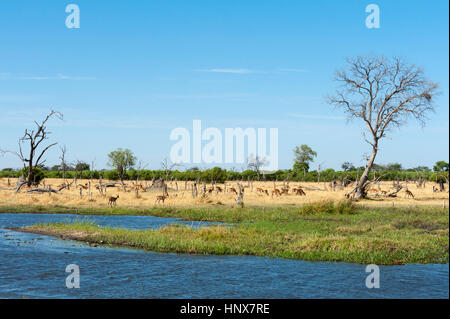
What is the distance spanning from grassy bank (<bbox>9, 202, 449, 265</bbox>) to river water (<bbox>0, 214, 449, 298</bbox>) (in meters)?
0.76

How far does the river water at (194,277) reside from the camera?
1334cm

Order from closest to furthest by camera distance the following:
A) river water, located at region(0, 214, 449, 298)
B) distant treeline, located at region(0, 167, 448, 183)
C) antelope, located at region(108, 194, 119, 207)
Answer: river water, located at region(0, 214, 449, 298) → antelope, located at region(108, 194, 119, 207) → distant treeline, located at region(0, 167, 448, 183)

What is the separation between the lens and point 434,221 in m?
24.7

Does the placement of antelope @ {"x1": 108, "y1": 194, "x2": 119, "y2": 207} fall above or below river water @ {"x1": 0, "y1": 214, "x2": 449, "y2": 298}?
above

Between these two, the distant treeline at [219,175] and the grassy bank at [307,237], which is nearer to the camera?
the grassy bank at [307,237]

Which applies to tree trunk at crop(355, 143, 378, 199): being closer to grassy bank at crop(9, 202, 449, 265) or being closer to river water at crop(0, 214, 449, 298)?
grassy bank at crop(9, 202, 449, 265)

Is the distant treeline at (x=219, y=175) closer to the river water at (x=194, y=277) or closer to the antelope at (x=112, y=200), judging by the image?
the antelope at (x=112, y=200)

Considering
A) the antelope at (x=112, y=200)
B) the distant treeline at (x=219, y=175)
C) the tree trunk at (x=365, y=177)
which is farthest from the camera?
the distant treeline at (x=219, y=175)

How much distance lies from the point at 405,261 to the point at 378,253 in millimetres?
966

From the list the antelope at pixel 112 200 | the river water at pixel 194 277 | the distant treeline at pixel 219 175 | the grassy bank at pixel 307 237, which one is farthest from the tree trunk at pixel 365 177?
the distant treeline at pixel 219 175

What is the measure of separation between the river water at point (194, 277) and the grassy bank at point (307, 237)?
765mm

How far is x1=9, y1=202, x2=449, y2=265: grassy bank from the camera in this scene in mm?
17359

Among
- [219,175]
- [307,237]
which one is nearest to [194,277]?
[307,237]

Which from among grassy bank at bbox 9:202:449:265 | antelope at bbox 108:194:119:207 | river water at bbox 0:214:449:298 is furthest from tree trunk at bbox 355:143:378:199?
river water at bbox 0:214:449:298
